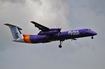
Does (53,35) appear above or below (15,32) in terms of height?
below

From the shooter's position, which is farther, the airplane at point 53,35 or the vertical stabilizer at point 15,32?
the vertical stabilizer at point 15,32

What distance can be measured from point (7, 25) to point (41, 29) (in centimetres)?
1003

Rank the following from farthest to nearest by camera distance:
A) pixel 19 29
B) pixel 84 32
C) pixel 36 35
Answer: pixel 19 29 < pixel 36 35 < pixel 84 32

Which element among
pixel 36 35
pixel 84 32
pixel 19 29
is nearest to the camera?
pixel 84 32

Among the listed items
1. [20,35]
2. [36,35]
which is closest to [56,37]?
[36,35]

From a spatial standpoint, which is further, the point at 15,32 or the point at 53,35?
the point at 15,32

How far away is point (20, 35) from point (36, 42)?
5481mm

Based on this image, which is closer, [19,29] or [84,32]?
[84,32]

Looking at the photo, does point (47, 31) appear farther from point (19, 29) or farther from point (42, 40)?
point (19, 29)

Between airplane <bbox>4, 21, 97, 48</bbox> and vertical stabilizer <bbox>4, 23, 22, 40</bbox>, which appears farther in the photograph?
vertical stabilizer <bbox>4, 23, 22, 40</bbox>

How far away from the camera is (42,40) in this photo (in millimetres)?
61219

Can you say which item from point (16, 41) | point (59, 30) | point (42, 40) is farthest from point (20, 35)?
point (59, 30)

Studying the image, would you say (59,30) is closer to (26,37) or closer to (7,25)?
(26,37)

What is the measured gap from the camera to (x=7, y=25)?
216 feet
